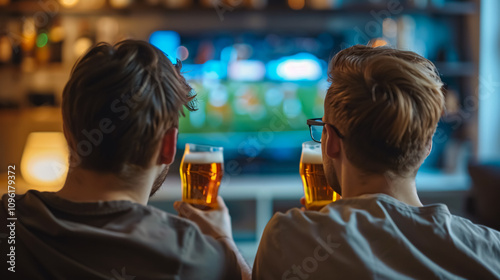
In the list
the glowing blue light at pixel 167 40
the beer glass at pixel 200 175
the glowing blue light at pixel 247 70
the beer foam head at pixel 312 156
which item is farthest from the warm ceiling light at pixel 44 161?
the beer foam head at pixel 312 156

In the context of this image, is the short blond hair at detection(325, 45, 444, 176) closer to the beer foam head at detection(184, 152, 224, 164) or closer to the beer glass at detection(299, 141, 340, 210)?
the beer glass at detection(299, 141, 340, 210)

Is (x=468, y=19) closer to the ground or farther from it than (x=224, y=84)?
farther from it

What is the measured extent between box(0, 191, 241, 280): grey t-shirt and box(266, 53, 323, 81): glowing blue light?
293cm

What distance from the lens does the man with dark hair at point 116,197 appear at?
0.88 metres

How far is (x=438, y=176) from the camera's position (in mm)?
3664

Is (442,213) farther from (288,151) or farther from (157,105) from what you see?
(288,151)

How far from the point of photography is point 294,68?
3.77m

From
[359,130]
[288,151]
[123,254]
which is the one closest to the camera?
[123,254]

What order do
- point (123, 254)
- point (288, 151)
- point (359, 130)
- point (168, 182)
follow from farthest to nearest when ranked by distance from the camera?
point (288, 151)
point (168, 182)
point (359, 130)
point (123, 254)

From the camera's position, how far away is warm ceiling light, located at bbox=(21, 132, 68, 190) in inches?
138

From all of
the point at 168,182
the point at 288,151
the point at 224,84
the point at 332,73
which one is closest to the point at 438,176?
the point at 288,151

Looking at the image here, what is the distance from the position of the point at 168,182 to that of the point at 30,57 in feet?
4.55

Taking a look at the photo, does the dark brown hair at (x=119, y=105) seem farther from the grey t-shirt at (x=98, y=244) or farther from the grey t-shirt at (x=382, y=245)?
the grey t-shirt at (x=382, y=245)

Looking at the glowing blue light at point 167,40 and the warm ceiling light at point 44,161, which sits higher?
the glowing blue light at point 167,40
